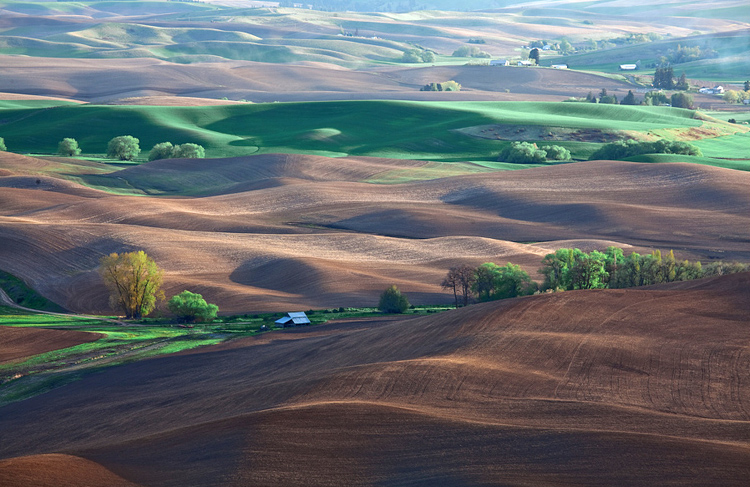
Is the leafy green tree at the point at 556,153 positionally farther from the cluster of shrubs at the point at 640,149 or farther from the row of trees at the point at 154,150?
the row of trees at the point at 154,150

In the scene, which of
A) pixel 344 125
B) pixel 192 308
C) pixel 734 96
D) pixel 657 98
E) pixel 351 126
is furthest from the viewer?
pixel 734 96

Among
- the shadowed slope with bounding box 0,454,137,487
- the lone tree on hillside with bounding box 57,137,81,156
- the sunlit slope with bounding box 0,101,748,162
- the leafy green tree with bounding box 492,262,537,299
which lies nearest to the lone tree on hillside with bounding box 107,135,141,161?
the lone tree on hillside with bounding box 57,137,81,156

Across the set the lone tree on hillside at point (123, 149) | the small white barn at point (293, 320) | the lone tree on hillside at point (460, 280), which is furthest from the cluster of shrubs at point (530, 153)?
the small white barn at point (293, 320)

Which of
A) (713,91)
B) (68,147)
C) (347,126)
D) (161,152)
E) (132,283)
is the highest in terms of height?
(713,91)

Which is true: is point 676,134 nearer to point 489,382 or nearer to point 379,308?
point 379,308

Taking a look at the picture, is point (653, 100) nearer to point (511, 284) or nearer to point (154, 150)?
point (154, 150)

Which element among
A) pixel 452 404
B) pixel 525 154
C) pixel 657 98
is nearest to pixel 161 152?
pixel 525 154
